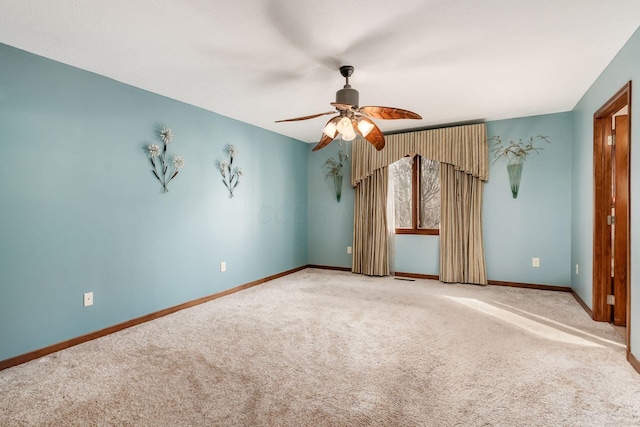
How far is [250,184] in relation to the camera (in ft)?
15.6

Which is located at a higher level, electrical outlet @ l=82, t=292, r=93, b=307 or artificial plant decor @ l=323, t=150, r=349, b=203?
artificial plant decor @ l=323, t=150, r=349, b=203

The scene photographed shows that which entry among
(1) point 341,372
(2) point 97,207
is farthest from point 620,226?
(2) point 97,207

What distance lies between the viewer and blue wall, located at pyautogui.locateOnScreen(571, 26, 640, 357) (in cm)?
228

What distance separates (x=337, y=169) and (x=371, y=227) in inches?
44.3

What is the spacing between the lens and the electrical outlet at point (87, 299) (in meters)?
2.85

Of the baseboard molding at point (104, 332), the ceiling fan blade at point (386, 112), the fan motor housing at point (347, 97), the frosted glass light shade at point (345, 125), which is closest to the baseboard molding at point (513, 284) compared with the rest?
the baseboard molding at point (104, 332)

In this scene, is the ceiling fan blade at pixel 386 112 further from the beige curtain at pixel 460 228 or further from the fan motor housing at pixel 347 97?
the beige curtain at pixel 460 228

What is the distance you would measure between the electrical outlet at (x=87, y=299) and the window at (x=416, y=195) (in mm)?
3994

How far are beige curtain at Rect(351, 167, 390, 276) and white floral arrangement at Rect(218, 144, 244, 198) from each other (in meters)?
1.99

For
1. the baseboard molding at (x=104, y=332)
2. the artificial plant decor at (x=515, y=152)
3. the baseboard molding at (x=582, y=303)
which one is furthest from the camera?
the artificial plant decor at (x=515, y=152)

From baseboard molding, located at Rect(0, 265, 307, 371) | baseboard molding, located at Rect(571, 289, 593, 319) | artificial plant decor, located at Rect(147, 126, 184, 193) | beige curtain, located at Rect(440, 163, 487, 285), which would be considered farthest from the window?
artificial plant decor, located at Rect(147, 126, 184, 193)

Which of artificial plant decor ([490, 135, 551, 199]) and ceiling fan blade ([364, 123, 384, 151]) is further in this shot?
artificial plant decor ([490, 135, 551, 199])

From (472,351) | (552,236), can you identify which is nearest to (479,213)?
(552,236)

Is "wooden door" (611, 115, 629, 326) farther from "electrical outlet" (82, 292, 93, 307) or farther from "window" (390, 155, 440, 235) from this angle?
"electrical outlet" (82, 292, 93, 307)
